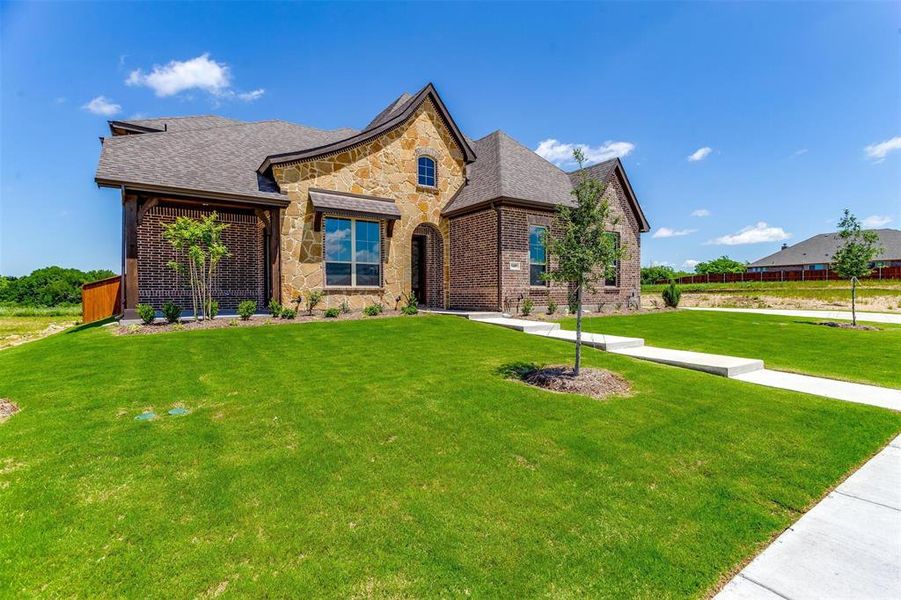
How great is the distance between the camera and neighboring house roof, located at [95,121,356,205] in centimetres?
1145

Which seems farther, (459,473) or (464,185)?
(464,185)

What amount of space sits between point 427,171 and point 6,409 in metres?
14.4

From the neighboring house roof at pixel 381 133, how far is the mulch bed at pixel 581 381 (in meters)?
11.6

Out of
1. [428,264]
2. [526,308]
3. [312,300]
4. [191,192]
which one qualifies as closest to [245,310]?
[312,300]

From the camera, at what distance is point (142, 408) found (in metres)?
5.17

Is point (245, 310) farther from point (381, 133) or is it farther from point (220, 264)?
point (381, 133)

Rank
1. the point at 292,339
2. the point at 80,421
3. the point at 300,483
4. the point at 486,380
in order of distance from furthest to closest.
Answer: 1. the point at 292,339
2. the point at 486,380
3. the point at 80,421
4. the point at 300,483

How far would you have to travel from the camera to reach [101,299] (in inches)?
643

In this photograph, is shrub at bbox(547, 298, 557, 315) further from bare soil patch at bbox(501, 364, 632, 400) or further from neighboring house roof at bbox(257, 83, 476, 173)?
bare soil patch at bbox(501, 364, 632, 400)

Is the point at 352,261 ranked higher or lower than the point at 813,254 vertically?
lower

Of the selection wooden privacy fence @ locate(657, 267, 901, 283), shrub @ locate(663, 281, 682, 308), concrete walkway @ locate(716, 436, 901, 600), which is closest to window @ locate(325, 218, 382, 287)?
concrete walkway @ locate(716, 436, 901, 600)

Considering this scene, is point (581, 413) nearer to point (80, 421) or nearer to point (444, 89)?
point (80, 421)

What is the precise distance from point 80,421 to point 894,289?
1791 inches

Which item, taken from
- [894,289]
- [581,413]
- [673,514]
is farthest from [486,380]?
[894,289]
